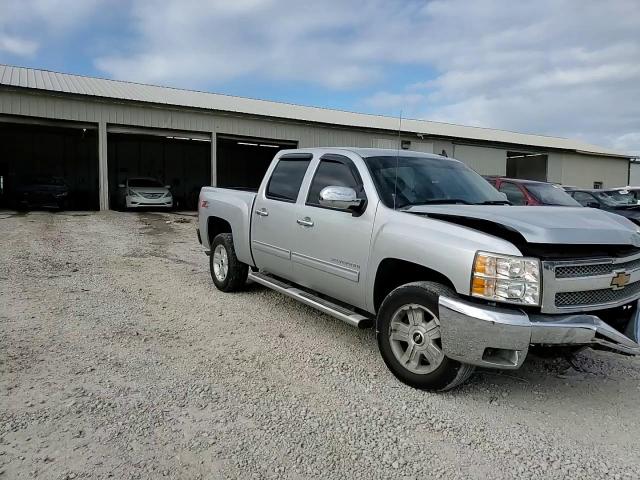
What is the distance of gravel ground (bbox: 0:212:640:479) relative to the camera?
2.75 m

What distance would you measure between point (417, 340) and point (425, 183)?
1595mm

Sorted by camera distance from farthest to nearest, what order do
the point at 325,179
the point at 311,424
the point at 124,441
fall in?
the point at 325,179, the point at 311,424, the point at 124,441

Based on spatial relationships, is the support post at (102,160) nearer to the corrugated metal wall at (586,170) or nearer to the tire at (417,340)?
the tire at (417,340)

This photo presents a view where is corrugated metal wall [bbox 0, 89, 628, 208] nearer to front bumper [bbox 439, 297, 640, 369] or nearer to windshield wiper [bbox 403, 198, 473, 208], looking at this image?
windshield wiper [bbox 403, 198, 473, 208]

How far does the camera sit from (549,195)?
10.1 m

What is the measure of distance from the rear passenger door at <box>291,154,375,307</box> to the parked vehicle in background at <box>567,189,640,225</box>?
9.66m

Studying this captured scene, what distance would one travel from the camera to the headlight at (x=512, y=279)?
3.16m

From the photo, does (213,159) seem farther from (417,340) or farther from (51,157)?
(417,340)

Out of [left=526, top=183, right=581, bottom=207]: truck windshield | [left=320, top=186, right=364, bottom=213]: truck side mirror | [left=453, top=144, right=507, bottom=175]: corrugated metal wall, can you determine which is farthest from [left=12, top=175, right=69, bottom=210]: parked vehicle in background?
[left=453, top=144, right=507, bottom=175]: corrugated metal wall

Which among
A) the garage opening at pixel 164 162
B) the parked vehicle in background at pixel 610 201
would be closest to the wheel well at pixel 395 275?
the parked vehicle in background at pixel 610 201

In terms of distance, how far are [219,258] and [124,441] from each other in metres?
3.98

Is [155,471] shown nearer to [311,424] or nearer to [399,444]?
[311,424]

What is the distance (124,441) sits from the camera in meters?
2.89

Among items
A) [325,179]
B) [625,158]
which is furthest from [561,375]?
[625,158]
